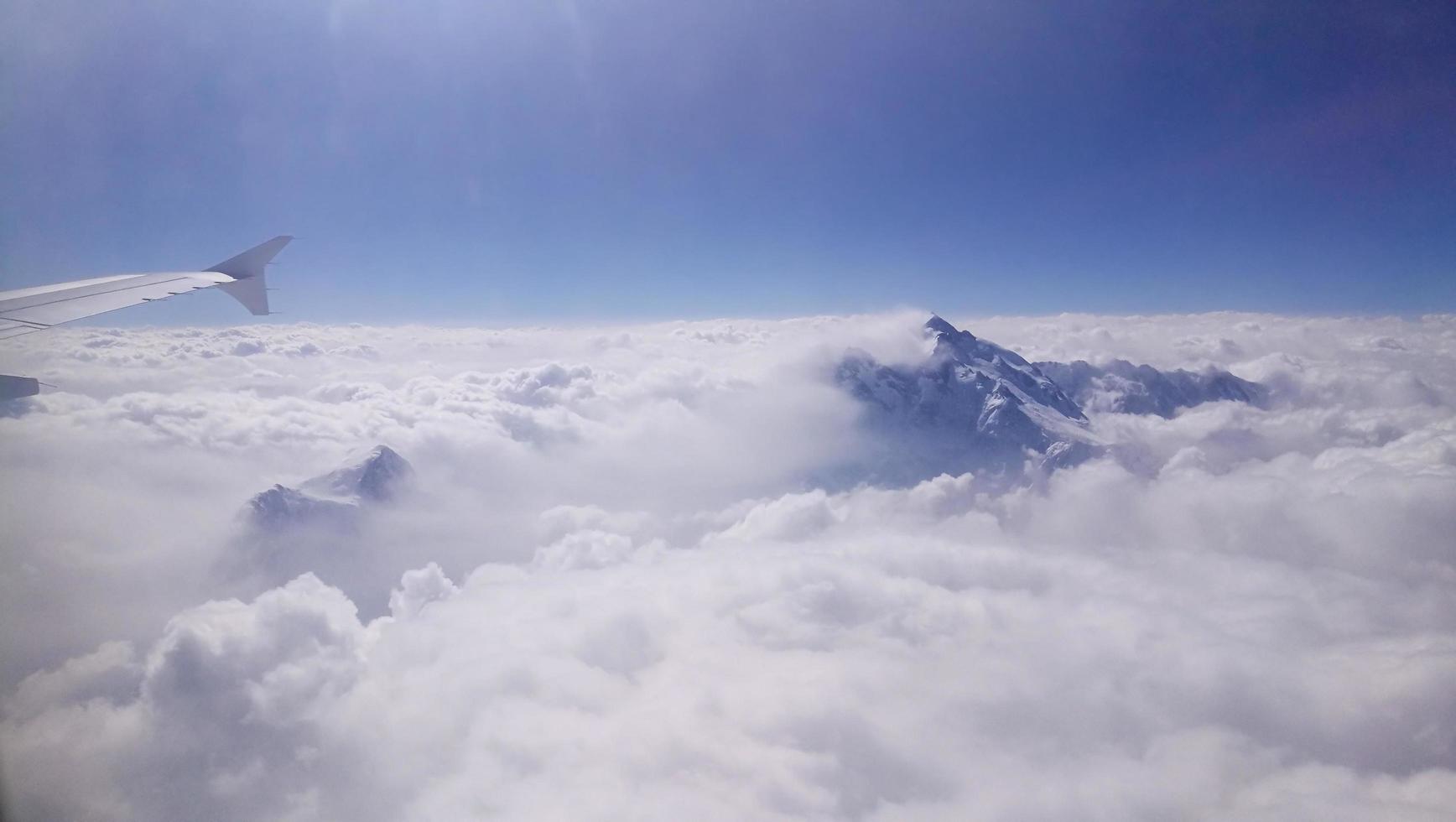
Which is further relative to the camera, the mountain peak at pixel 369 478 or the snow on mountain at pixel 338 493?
the mountain peak at pixel 369 478

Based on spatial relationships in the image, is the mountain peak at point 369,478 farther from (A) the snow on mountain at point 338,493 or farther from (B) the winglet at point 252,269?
(B) the winglet at point 252,269

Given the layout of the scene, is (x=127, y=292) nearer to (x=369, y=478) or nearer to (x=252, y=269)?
(x=252, y=269)

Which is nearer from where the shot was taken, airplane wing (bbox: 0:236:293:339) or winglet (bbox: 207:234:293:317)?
airplane wing (bbox: 0:236:293:339)

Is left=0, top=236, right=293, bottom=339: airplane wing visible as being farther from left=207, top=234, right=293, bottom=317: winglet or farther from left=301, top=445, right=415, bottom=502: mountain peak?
left=301, top=445, right=415, bottom=502: mountain peak

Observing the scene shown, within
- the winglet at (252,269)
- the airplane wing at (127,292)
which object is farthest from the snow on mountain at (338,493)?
the winglet at (252,269)

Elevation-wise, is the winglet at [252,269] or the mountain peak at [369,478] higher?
the winglet at [252,269]

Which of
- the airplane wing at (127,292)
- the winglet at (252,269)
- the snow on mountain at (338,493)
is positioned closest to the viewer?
the airplane wing at (127,292)

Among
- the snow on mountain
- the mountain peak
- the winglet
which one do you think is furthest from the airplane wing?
the mountain peak

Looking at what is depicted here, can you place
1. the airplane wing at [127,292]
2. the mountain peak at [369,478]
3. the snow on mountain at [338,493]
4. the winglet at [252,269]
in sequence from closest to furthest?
the airplane wing at [127,292]
the winglet at [252,269]
the snow on mountain at [338,493]
the mountain peak at [369,478]
